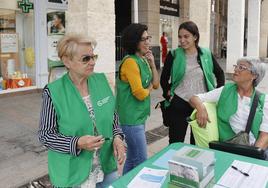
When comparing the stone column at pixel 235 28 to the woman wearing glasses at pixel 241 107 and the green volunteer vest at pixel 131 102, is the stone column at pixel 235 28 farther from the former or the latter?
the green volunteer vest at pixel 131 102

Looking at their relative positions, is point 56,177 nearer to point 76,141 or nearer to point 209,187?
point 76,141

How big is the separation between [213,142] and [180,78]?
1.06 meters

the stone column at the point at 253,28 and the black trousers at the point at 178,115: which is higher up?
the stone column at the point at 253,28

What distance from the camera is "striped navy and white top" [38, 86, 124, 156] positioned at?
2072 mm

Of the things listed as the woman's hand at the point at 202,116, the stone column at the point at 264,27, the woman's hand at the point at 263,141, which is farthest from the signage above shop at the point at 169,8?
the woman's hand at the point at 263,141

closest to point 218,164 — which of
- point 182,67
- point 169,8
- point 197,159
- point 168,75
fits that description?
point 197,159

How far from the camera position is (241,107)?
302cm

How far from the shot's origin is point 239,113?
3012 millimetres

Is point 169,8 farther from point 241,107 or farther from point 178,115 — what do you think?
point 241,107

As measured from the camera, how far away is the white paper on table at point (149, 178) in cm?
202

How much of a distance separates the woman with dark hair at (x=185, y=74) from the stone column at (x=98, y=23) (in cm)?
142

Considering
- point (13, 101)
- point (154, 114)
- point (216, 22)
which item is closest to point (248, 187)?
point (154, 114)

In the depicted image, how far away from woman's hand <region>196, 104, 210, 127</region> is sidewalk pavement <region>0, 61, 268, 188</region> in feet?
7.09

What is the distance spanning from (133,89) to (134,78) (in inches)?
3.9
